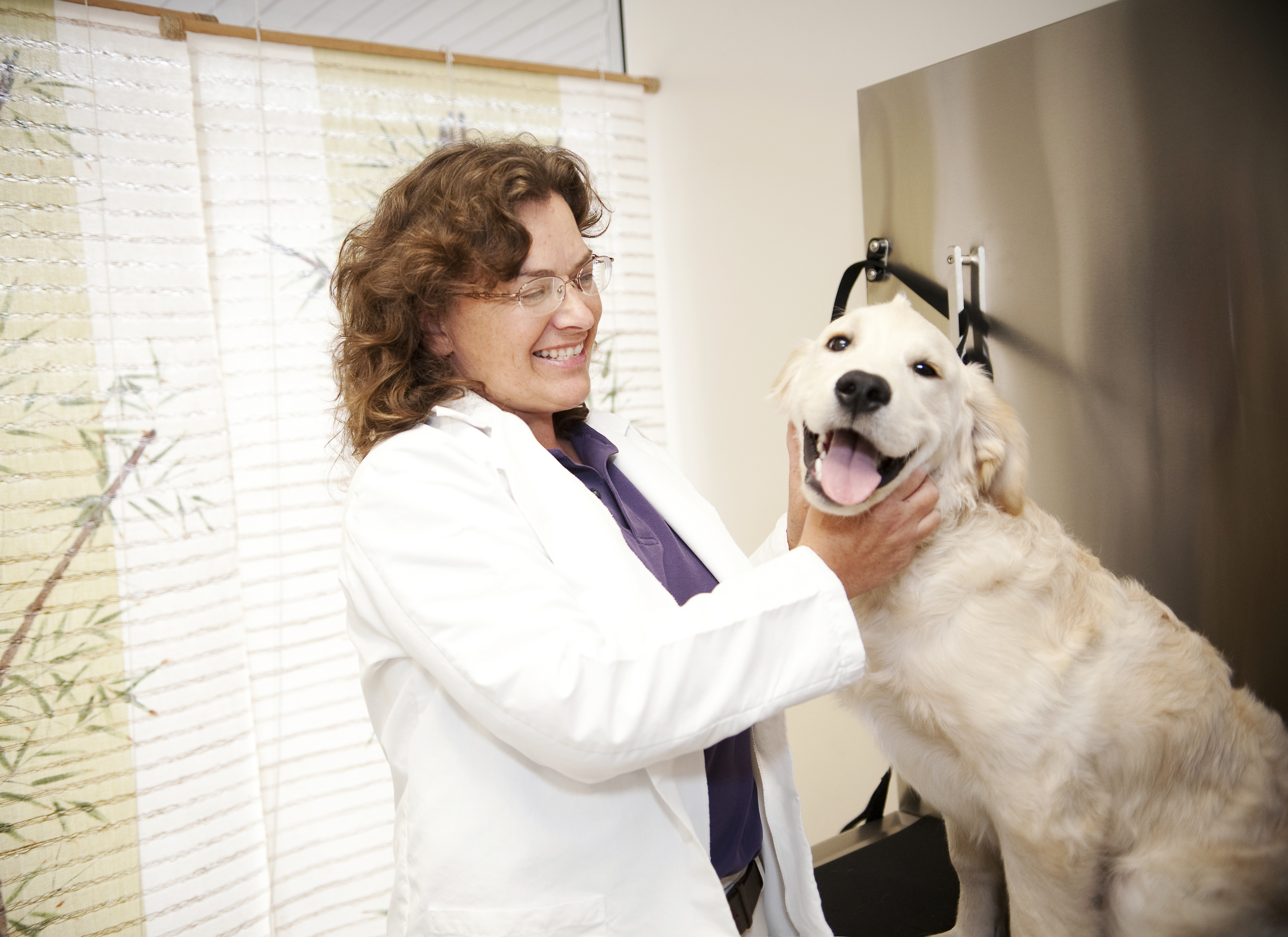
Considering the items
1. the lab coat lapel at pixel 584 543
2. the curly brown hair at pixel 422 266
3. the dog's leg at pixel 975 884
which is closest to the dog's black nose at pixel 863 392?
the lab coat lapel at pixel 584 543

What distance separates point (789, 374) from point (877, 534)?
0.38m

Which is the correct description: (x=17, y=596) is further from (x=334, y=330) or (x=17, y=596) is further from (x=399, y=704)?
(x=399, y=704)

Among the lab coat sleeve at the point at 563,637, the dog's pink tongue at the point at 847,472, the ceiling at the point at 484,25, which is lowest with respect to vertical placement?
the lab coat sleeve at the point at 563,637

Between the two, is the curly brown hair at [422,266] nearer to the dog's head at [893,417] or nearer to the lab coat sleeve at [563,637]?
the lab coat sleeve at [563,637]

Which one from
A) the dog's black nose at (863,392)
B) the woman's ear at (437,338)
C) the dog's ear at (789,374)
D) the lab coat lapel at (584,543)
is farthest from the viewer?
the dog's ear at (789,374)

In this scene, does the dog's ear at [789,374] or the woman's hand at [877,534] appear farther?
the dog's ear at [789,374]

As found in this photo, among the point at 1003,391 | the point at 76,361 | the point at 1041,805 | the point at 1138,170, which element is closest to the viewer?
the point at 1041,805

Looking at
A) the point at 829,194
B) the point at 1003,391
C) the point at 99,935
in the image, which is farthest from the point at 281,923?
the point at 829,194

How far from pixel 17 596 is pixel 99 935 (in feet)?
2.67

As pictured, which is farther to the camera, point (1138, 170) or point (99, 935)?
Answer: point (99, 935)

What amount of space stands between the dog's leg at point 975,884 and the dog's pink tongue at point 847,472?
2.13ft

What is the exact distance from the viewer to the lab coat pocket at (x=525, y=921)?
2.93 feet

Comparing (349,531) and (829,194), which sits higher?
(829,194)

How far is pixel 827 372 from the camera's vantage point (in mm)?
1171
